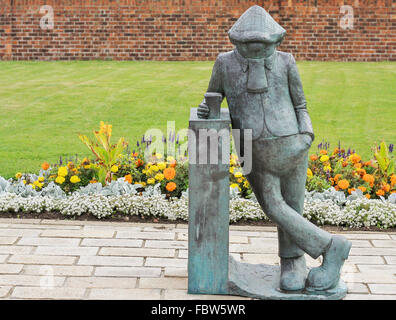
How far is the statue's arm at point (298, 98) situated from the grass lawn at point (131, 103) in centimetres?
406

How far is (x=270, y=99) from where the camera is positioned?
3.92 metres

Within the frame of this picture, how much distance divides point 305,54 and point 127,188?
11.4m

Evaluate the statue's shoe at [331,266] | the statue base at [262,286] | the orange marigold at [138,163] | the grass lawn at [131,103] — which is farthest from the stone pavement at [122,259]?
the grass lawn at [131,103]

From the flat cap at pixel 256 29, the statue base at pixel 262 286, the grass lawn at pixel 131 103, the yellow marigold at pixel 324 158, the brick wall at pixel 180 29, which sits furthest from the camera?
the brick wall at pixel 180 29

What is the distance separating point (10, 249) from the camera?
4902 mm

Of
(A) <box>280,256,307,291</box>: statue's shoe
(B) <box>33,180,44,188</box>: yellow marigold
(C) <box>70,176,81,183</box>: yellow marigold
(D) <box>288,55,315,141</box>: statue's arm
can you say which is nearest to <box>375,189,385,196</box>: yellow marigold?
(A) <box>280,256,307,291</box>: statue's shoe

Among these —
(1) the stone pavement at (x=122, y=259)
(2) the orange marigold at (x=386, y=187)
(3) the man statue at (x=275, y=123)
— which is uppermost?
(3) the man statue at (x=275, y=123)

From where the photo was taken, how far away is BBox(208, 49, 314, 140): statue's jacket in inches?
154

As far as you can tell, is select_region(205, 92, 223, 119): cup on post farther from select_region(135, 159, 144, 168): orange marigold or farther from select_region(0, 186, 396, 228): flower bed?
select_region(135, 159, 144, 168): orange marigold

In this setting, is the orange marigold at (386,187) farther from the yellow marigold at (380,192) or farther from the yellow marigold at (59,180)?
the yellow marigold at (59,180)

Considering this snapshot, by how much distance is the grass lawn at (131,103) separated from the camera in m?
8.62

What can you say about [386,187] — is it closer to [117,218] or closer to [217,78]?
[117,218]

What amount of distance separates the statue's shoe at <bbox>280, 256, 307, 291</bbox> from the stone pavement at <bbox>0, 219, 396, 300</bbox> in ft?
1.11
